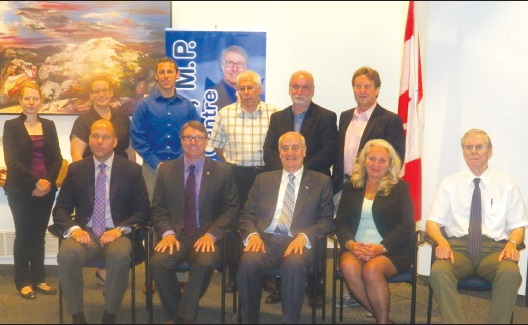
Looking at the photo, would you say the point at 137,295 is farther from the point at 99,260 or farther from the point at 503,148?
the point at 503,148

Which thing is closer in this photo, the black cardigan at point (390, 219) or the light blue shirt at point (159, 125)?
the black cardigan at point (390, 219)

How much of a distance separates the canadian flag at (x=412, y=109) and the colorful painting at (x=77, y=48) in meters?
2.12

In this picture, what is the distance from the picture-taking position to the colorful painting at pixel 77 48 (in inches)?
215

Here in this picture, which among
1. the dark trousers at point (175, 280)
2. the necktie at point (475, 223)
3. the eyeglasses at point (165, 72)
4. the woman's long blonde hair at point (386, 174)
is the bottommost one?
the dark trousers at point (175, 280)

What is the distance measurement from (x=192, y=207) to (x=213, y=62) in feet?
5.90

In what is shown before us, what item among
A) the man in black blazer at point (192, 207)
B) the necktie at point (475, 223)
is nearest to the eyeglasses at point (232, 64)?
the man in black blazer at point (192, 207)

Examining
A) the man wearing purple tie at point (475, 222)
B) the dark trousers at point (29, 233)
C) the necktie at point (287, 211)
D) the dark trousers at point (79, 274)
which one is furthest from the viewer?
the dark trousers at point (29, 233)

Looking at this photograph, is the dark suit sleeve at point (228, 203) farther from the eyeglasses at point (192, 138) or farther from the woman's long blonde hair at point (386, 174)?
the woman's long blonde hair at point (386, 174)

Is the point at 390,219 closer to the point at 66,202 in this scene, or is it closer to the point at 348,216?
the point at 348,216

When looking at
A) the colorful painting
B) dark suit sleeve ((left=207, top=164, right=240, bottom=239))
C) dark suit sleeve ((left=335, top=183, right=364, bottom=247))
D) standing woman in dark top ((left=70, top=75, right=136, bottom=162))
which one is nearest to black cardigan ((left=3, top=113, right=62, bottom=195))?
standing woman in dark top ((left=70, top=75, right=136, bottom=162))

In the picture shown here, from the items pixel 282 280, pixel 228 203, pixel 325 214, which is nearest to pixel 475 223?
pixel 325 214

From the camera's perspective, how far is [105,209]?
13.7 ft

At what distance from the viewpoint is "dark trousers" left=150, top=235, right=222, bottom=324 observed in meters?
3.86

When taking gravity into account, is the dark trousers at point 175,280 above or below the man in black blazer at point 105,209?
below
